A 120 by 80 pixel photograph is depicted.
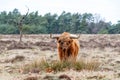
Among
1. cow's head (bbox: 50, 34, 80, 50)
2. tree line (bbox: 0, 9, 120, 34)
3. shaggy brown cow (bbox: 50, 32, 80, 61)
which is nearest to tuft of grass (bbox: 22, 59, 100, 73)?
shaggy brown cow (bbox: 50, 32, 80, 61)

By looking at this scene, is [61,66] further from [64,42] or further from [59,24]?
[59,24]

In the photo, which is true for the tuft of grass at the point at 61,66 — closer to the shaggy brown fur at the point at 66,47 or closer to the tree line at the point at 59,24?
the shaggy brown fur at the point at 66,47

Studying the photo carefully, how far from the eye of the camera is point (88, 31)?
7450 cm

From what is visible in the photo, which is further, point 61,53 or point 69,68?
point 61,53

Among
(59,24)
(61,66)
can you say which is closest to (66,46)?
(61,66)

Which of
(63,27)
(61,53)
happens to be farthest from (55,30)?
(61,53)

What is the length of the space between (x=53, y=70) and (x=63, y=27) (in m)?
61.0

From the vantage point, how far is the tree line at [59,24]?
70.4 metres

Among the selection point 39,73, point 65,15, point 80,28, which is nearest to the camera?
point 39,73

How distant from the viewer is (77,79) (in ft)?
38.4

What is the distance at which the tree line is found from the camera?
70438mm

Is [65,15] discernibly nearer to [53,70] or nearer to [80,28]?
[80,28]

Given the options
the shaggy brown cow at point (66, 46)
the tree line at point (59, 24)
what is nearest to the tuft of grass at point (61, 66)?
the shaggy brown cow at point (66, 46)

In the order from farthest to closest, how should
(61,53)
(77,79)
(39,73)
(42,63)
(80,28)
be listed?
(80,28)
(61,53)
(42,63)
(39,73)
(77,79)
